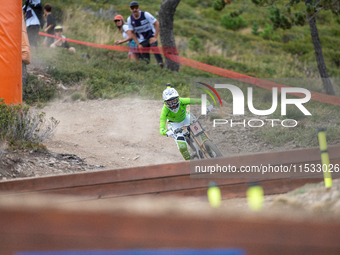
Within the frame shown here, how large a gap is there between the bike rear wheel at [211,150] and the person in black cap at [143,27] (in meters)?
7.73

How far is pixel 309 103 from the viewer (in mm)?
10516

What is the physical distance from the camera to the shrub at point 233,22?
27047 millimetres

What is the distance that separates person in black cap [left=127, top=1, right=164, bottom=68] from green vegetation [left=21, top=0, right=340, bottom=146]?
0.82 metres

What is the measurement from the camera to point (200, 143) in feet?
19.7

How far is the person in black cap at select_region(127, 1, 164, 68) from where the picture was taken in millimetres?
12789

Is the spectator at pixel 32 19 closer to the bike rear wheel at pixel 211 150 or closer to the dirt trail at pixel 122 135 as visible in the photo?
the dirt trail at pixel 122 135

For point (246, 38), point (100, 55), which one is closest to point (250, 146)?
point (100, 55)

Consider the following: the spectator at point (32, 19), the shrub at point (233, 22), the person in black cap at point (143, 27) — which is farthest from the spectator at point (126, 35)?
the shrub at point (233, 22)

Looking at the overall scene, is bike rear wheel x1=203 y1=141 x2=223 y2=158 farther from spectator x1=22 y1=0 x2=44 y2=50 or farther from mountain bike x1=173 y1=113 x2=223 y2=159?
spectator x1=22 y1=0 x2=44 y2=50

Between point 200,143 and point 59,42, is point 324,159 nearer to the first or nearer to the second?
point 200,143

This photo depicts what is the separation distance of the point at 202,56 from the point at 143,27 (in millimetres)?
5892

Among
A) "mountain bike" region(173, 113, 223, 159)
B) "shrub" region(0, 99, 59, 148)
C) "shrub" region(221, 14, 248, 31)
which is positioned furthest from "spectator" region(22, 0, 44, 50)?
"shrub" region(221, 14, 248, 31)

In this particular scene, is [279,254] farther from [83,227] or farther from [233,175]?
[233,175]

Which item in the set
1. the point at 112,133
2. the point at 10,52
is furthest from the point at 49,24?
the point at 10,52
